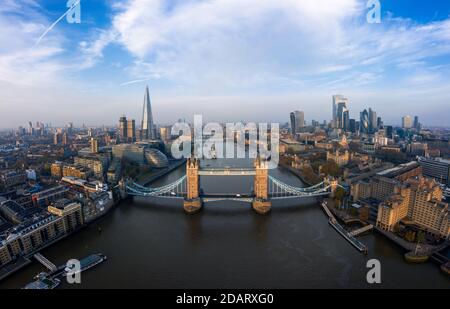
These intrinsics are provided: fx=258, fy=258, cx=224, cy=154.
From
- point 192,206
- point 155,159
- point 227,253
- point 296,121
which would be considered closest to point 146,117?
point 155,159

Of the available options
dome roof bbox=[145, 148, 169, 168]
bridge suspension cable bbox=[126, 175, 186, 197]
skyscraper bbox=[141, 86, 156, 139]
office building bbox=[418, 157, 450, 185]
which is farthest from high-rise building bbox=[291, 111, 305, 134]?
bridge suspension cable bbox=[126, 175, 186, 197]

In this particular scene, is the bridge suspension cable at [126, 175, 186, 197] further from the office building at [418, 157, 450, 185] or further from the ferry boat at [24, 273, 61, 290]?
the office building at [418, 157, 450, 185]

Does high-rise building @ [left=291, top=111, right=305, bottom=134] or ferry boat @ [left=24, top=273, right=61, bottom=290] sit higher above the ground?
high-rise building @ [left=291, top=111, right=305, bottom=134]

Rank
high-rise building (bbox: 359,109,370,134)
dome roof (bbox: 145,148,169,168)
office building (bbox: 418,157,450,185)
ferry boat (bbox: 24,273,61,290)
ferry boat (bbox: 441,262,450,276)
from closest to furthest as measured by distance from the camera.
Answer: ferry boat (bbox: 24,273,61,290) → ferry boat (bbox: 441,262,450,276) → office building (bbox: 418,157,450,185) → dome roof (bbox: 145,148,169,168) → high-rise building (bbox: 359,109,370,134)

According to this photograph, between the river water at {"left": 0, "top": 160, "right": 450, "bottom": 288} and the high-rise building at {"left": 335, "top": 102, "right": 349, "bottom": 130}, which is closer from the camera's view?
the river water at {"left": 0, "top": 160, "right": 450, "bottom": 288}

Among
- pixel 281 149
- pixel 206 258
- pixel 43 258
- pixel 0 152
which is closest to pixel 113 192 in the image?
pixel 43 258

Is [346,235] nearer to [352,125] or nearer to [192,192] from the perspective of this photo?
[192,192]

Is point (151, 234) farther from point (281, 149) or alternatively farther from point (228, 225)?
point (281, 149)
